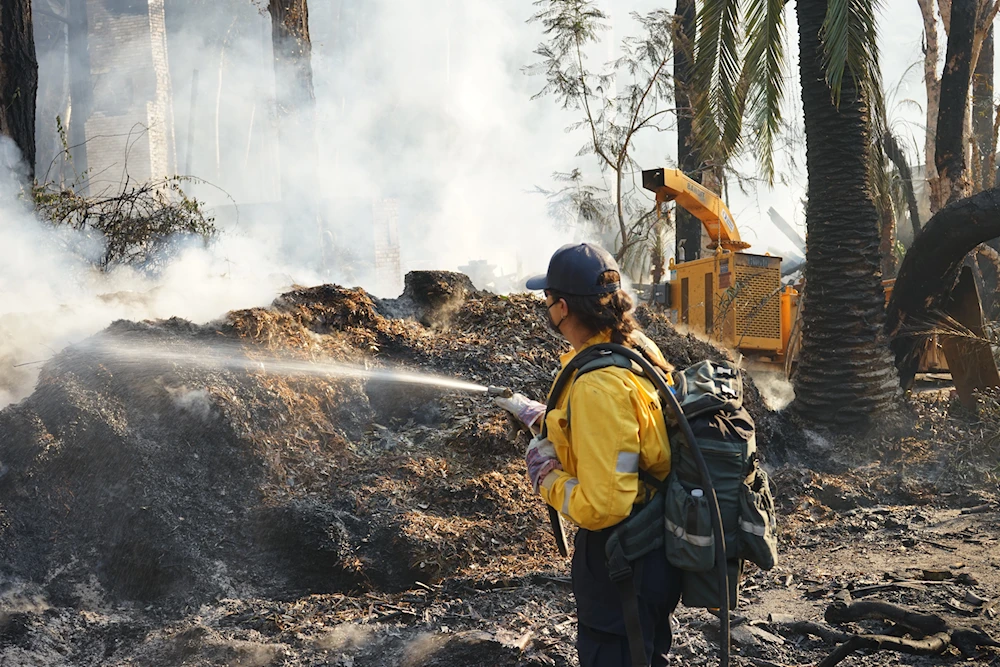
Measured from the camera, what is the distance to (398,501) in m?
5.64

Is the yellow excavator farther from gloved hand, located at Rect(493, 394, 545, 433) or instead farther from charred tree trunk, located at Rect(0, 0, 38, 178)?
gloved hand, located at Rect(493, 394, 545, 433)

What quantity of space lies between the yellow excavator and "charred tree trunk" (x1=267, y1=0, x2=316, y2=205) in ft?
17.3

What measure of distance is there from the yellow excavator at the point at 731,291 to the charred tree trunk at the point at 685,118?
2159 millimetres

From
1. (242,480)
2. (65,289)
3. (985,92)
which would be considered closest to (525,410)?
(242,480)

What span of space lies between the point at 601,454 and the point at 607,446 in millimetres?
29

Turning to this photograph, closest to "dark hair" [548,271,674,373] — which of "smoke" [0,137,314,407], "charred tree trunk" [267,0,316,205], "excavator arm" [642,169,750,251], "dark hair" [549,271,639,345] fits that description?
"dark hair" [549,271,639,345]

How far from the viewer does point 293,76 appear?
12.1 meters

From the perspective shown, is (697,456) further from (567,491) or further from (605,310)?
(605,310)

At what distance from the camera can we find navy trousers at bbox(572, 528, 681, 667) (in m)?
2.46

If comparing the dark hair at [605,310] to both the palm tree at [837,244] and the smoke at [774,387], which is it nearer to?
the palm tree at [837,244]

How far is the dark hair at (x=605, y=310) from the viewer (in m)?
2.57

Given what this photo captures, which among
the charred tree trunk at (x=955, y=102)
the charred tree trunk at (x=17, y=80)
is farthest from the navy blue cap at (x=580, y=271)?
the charred tree trunk at (x=955, y=102)

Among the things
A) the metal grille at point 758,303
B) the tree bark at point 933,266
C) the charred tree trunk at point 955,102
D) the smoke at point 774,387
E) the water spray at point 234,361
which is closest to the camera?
the water spray at point 234,361

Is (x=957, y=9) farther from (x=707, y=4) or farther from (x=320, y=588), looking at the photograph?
(x=320, y=588)
